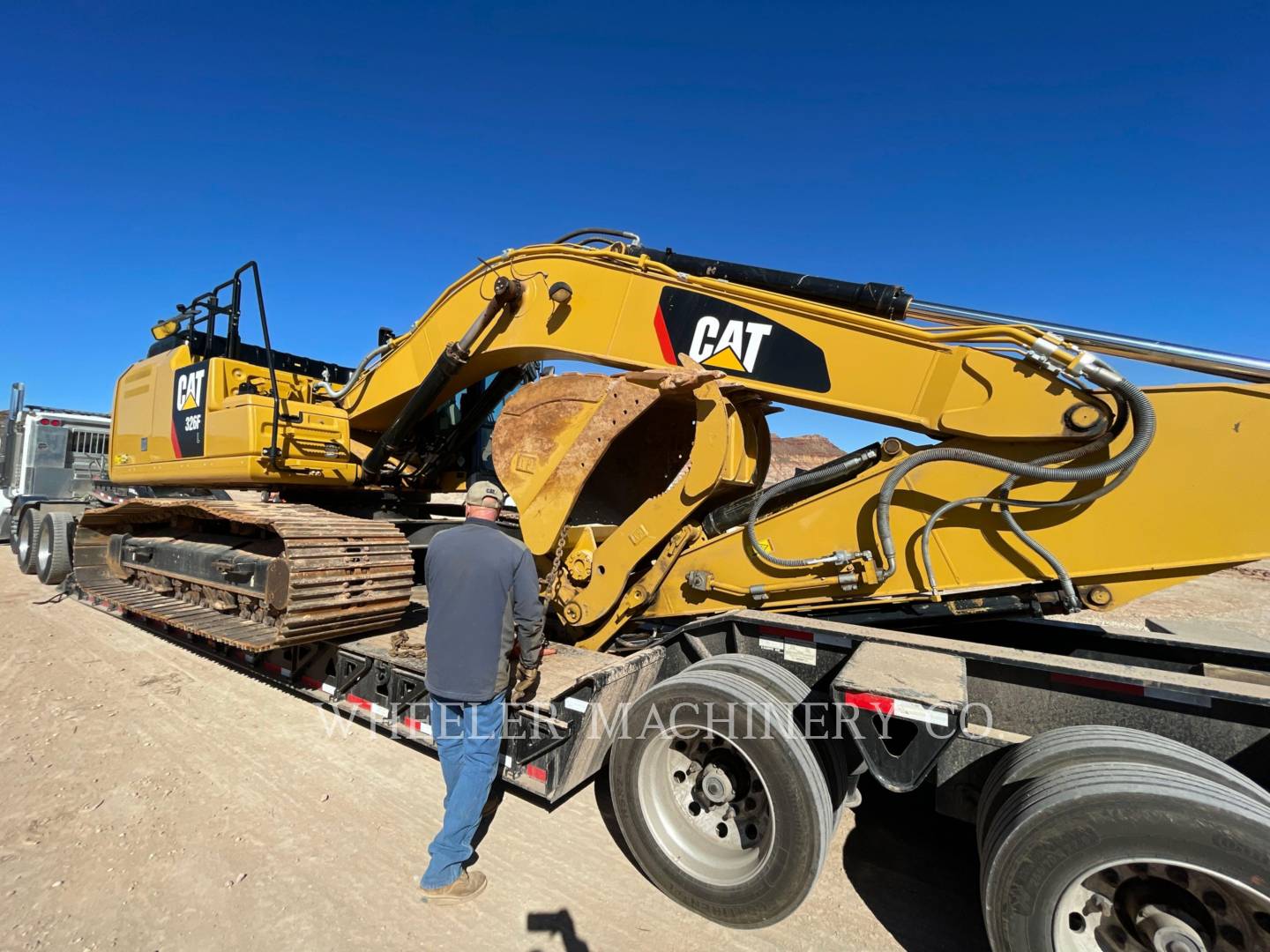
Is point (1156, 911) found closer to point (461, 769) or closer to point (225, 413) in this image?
point (461, 769)

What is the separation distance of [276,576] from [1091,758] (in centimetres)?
430

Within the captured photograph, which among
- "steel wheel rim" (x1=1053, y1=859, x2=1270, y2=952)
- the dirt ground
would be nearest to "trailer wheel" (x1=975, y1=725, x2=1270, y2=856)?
"steel wheel rim" (x1=1053, y1=859, x2=1270, y2=952)

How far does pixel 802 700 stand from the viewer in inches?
117

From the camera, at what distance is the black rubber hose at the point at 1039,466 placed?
8.70 feet

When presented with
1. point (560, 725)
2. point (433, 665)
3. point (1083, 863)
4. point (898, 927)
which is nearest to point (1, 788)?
point (433, 665)

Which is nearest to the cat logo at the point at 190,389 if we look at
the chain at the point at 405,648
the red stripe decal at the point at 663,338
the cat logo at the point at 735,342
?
the chain at the point at 405,648

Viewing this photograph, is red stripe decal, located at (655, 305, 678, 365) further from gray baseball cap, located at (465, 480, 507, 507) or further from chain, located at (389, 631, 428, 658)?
chain, located at (389, 631, 428, 658)

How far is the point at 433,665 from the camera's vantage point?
2.94m

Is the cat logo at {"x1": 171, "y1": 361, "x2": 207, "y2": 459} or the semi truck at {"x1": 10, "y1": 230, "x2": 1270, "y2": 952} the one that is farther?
the cat logo at {"x1": 171, "y1": 361, "x2": 207, "y2": 459}

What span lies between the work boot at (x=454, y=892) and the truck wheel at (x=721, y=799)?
2.37 ft

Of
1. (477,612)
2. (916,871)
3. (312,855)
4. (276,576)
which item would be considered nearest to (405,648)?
(276,576)

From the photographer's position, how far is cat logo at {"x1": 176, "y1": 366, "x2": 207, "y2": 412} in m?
5.98

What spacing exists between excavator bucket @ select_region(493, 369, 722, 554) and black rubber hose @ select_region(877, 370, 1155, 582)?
3.63ft

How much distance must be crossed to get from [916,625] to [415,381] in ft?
13.3
